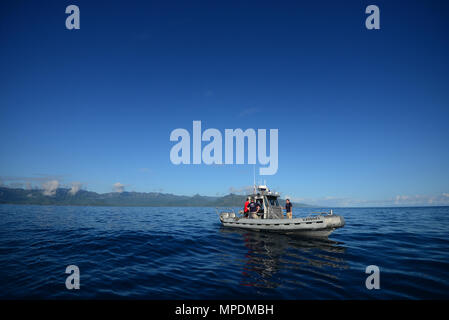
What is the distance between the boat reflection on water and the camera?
28.4ft

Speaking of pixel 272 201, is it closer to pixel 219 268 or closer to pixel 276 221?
pixel 276 221

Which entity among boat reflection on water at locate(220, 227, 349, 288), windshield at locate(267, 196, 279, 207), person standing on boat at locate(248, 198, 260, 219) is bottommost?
boat reflection on water at locate(220, 227, 349, 288)

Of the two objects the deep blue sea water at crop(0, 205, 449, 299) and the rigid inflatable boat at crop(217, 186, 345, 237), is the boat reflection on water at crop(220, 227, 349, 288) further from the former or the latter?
the rigid inflatable boat at crop(217, 186, 345, 237)

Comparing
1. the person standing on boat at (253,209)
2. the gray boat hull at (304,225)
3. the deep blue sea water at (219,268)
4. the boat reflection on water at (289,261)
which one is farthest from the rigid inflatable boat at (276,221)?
the deep blue sea water at (219,268)

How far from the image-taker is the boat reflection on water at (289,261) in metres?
8.65

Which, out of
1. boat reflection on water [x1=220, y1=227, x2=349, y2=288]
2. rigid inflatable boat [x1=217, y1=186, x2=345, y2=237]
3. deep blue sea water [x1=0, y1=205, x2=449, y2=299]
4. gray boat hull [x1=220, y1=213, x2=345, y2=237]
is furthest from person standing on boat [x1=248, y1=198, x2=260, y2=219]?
deep blue sea water [x1=0, y1=205, x2=449, y2=299]

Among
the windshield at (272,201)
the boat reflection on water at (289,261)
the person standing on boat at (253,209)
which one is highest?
the windshield at (272,201)

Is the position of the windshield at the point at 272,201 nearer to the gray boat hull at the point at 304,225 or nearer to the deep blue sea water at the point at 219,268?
the gray boat hull at the point at 304,225

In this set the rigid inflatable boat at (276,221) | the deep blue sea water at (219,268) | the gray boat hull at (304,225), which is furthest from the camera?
the rigid inflatable boat at (276,221)

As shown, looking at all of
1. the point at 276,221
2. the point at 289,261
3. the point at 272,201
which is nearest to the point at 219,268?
the point at 289,261

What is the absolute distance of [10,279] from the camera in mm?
8188
